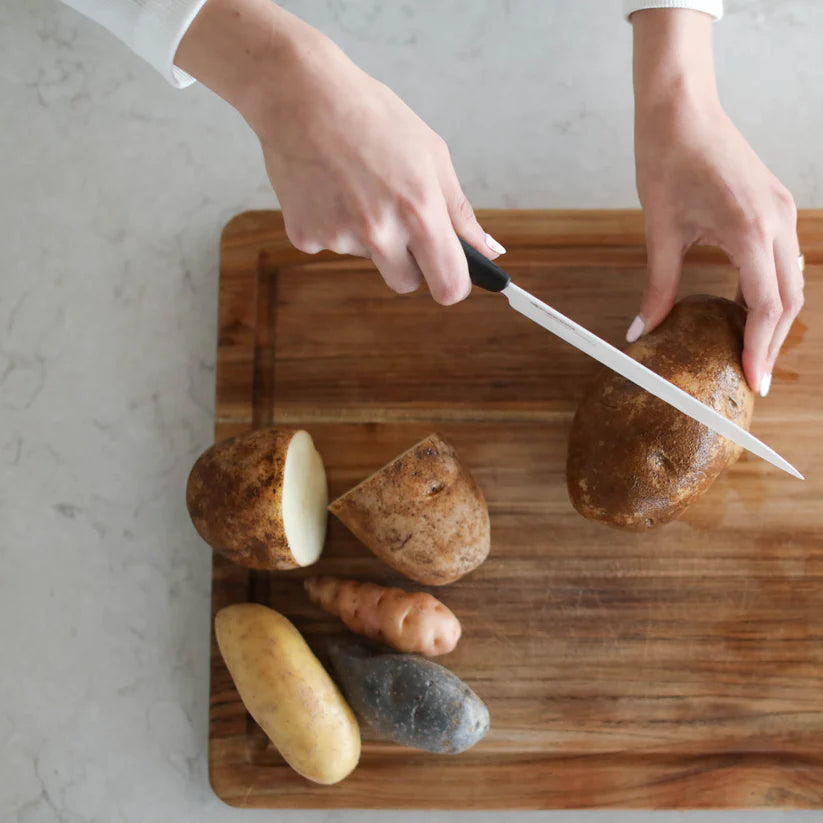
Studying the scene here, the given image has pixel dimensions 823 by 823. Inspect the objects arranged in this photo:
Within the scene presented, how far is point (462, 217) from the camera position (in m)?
1.10

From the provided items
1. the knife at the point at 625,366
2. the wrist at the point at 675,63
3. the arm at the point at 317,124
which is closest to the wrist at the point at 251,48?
the arm at the point at 317,124

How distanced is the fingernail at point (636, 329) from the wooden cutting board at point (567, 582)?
0.11 m

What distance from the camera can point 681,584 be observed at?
4.70ft

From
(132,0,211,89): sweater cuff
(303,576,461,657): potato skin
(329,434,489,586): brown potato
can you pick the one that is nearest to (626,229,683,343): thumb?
(329,434,489,586): brown potato

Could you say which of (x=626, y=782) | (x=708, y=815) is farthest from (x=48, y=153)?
(x=708, y=815)

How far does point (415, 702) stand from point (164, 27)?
1074 millimetres

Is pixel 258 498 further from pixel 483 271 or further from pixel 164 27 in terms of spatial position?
pixel 164 27

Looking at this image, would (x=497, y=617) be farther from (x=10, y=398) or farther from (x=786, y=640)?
(x=10, y=398)

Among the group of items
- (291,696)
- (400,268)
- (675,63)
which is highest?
(675,63)

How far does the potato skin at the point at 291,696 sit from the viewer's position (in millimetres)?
1323

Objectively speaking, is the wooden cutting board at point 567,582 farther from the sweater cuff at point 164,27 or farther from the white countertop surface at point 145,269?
the sweater cuff at point 164,27

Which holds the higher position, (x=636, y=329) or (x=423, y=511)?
(x=636, y=329)

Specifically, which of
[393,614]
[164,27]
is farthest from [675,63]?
[393,614]

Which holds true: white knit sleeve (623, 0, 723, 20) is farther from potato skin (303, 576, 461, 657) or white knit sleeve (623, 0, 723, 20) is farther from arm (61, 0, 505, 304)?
potato skin (303, 576, 461, 657)
